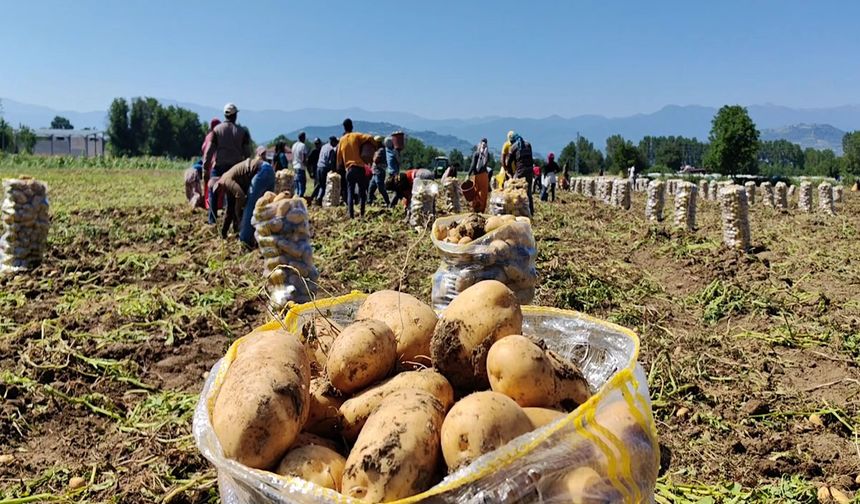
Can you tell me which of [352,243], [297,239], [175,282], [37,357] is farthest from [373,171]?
[37,357]

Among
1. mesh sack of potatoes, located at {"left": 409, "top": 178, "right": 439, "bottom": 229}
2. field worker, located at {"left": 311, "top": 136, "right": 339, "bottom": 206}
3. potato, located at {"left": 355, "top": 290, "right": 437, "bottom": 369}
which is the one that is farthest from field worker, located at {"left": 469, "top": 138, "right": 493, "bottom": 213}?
potato, located at {"left": 355, "top": 290, "right": 437, "bottom": 369}

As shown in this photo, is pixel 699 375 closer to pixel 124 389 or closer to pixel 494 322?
pixel 494 322

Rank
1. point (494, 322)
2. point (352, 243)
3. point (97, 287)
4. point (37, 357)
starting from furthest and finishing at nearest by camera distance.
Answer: point (352, 243) → point (97, 287) → point (37, 357) → point (494, 322)

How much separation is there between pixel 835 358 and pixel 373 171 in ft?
33.9

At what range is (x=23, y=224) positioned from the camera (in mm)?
8297

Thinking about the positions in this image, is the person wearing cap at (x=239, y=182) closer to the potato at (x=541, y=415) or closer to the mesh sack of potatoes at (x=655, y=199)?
the potato at (x=541, y=415)

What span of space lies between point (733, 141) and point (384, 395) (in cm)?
6056

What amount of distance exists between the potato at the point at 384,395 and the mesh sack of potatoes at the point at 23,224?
764cm

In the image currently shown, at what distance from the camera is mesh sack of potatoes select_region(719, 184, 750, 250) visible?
441 inches

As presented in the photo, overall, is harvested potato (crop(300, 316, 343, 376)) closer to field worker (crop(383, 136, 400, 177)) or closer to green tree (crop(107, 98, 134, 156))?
field worker (crop(383, 136, 400, 177))

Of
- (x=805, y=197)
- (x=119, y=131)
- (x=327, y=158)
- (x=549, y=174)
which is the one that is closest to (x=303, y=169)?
(x=327, y=158)

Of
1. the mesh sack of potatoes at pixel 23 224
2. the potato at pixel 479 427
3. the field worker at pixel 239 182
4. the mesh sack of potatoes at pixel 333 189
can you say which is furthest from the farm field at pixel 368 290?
the mesh sack of potatoes at pixel 333 189

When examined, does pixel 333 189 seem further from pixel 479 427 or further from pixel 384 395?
pixel 479 427

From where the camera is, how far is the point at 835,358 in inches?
217
